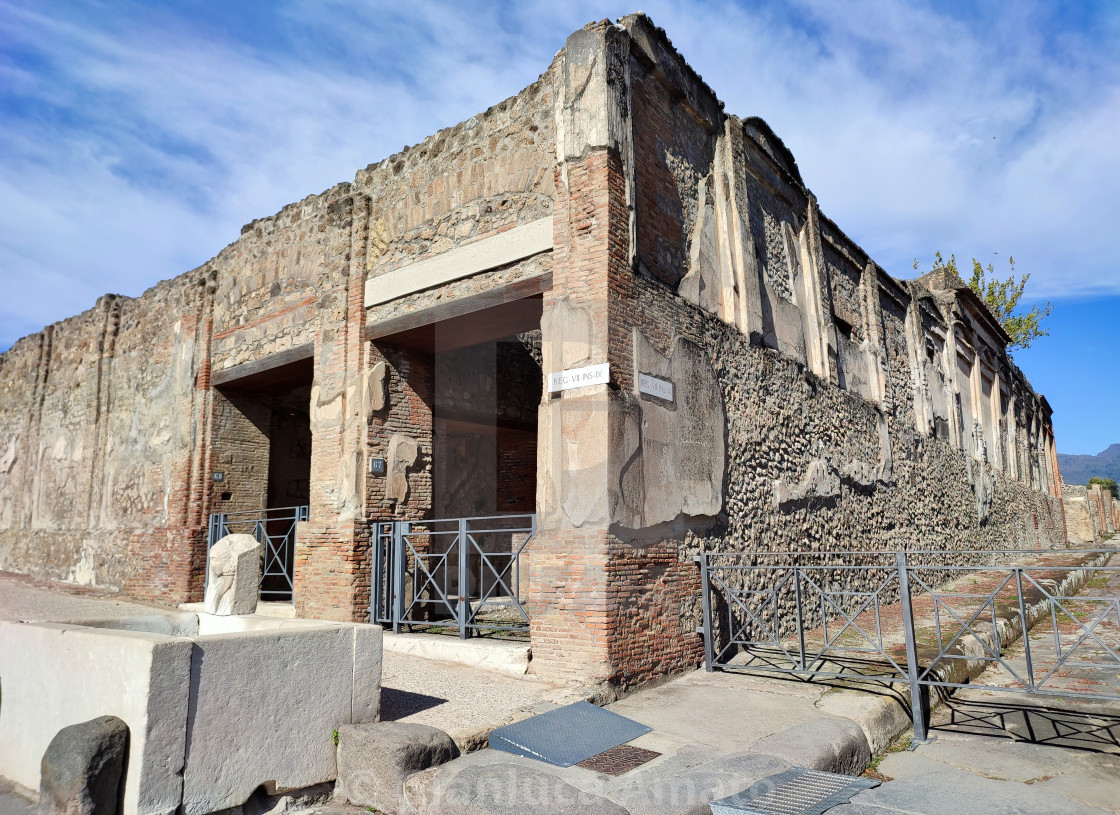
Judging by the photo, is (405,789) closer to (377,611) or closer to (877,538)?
(377,611)

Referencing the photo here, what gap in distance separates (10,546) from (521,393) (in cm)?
1084

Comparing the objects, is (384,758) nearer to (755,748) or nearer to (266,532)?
(755,748)

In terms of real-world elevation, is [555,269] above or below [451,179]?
below

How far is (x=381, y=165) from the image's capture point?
29.0ft

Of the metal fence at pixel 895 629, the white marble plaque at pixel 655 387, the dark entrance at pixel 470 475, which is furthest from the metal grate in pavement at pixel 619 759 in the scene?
the white marble plaque at pixel 655 387

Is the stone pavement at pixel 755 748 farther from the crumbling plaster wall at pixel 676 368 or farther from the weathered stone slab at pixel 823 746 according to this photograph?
the crumbling plaster wall at pixel 676 368

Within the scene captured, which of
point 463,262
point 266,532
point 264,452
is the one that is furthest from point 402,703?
point 264,452

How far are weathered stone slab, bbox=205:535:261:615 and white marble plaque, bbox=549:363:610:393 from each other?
2703mm

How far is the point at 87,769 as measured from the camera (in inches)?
122

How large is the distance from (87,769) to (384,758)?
49.1 inches

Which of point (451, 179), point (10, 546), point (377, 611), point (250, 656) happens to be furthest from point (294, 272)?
point (10, 546)

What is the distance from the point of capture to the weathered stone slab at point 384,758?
3.66 m

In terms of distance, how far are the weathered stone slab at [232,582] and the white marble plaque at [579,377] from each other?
2.70 metres

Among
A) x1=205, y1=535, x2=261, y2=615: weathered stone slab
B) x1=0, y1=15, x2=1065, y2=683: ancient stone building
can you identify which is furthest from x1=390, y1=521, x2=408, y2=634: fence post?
x1=205, y1=535, x2=261, y2=615: weathered stone slab
